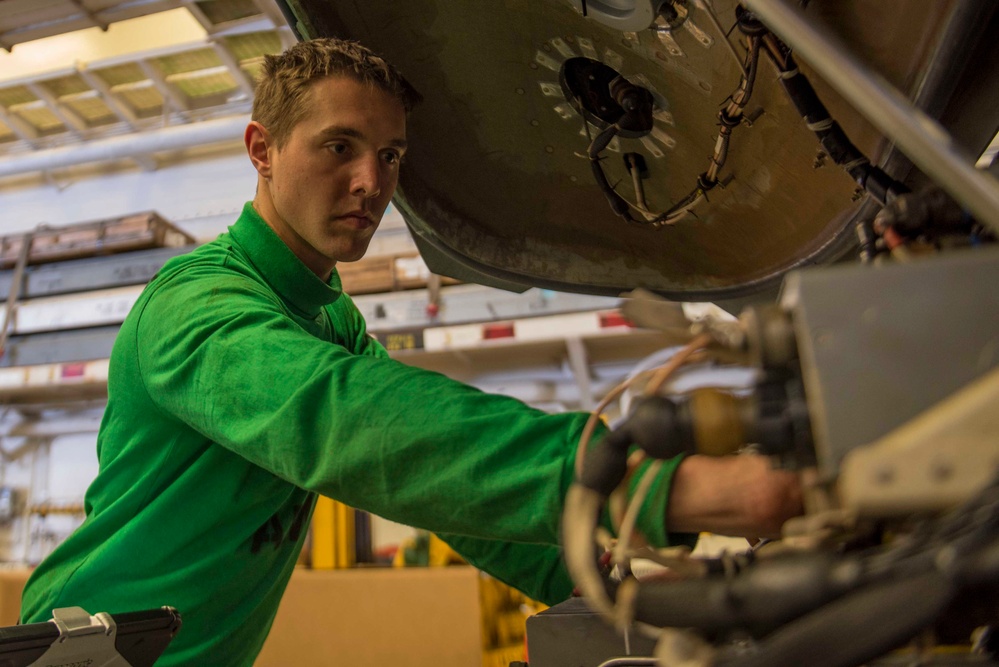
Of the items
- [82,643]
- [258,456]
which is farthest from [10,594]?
[258,456]

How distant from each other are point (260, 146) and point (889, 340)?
1.06m

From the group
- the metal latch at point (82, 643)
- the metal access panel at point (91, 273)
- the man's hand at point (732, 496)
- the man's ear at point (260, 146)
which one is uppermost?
the metal access panel at point (91, 273)

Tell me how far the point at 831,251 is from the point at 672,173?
0.94 ft

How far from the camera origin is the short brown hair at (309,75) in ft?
3.59

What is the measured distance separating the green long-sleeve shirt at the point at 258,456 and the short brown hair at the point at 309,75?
171mm

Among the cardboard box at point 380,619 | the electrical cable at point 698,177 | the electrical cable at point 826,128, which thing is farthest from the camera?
the cardboard box at point 380,619

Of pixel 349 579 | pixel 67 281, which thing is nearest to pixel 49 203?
pixel 67 281

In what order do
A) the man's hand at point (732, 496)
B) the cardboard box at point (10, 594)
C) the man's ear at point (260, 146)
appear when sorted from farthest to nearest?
the cardboard box at point (10, 594) < the man's ear at point (260, 146) < the man's hand at point (732, 496)

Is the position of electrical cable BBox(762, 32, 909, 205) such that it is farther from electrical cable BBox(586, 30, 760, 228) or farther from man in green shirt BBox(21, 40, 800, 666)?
man in green shirt BBox(21, 40, 800, 666)

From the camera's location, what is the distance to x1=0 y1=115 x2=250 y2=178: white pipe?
3.94m

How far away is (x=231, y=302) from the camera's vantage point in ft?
2.59

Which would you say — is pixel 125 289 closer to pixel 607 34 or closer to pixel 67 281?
pixel 67 281

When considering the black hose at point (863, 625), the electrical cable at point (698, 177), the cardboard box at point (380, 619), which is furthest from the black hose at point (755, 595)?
the cardboard box at point (380, 619)

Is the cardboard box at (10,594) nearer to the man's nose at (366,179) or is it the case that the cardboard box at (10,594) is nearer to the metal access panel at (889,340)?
the man's nose at (366,179)
